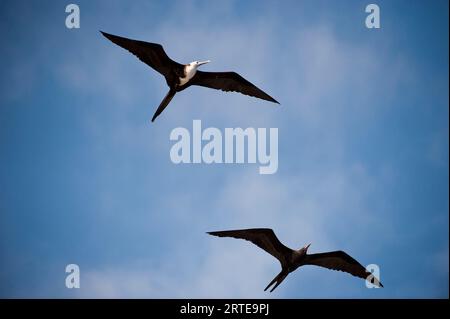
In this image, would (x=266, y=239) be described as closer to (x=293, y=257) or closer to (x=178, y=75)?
(x=293, y=257)

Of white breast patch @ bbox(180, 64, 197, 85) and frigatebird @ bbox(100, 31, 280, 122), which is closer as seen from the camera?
frigatebird @ bbox(100, 31, 280, 122)

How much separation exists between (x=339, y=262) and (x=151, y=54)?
534 cm

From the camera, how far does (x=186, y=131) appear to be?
12.2 metres

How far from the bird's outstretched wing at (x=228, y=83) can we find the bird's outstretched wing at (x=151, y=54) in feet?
1.87

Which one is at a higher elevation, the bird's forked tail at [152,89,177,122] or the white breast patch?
the white breast patch

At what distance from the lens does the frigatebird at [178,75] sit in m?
11.4

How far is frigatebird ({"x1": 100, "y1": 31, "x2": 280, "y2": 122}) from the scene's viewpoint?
37.4ft

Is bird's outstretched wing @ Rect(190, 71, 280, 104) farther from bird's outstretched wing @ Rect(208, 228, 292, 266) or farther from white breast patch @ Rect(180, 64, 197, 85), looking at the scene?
bird's outstretched wing @ Rect(208, 228, 292, 266)

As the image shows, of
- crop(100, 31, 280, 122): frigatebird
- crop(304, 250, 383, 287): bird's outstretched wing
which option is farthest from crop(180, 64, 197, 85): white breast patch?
crop(304, 250, 383, 287): bird's outstretched wing

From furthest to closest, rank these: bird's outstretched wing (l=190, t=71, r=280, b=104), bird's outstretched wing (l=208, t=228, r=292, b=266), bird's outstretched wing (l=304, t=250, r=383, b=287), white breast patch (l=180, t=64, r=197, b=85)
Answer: bird's outstretched wing (l=190, t=71, r=280, b=104), white breast patch (l=180, t=64, r=197, b=85), bird's outstretched wing (l=304, t=250, r=383, b=287), bird's outstretched wing (l=208, t=228, r=292, b=266)

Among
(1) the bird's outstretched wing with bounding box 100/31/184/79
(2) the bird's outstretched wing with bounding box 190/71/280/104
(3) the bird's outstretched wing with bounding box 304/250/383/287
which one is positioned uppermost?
(1) the bird's outstretched wing with bounding box 100/31/184/79

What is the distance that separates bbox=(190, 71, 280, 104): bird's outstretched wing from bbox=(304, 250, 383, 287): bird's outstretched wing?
3119 millimetres
